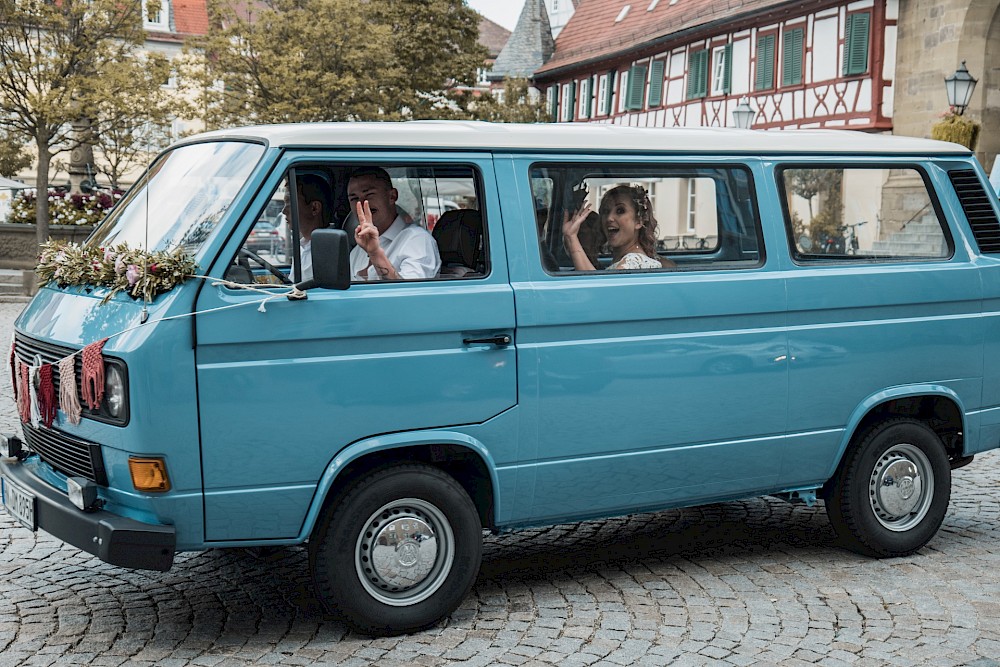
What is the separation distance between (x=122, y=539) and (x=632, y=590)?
2.46 metres

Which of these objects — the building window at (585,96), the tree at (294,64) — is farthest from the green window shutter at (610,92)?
the tree at (294,64)

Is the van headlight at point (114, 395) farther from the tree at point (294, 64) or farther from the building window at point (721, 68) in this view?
the building window at point (721, 68)

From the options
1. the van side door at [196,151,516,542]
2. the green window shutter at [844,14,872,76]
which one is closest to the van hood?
the van side door at [196,151,516,542]

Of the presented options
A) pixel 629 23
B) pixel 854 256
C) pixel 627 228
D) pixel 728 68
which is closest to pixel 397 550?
pixel 627 228

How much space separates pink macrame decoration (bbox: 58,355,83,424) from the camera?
5008mm

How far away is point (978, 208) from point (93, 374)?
15.5 ft

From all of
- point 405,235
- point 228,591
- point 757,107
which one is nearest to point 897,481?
point 405,235

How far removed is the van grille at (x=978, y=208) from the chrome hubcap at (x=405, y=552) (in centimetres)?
347

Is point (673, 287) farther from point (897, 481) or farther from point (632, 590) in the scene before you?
point (897, 481)

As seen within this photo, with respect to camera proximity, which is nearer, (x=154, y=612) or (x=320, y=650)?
(x=320, y=650)

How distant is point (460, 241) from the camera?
5.68m

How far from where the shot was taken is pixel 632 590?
6.09 m

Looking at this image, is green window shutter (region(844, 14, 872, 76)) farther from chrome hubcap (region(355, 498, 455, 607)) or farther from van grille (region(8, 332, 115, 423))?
van grille (region(8, 332, 115, 423))

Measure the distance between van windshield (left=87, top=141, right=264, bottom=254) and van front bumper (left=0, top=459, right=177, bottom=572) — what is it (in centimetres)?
108
